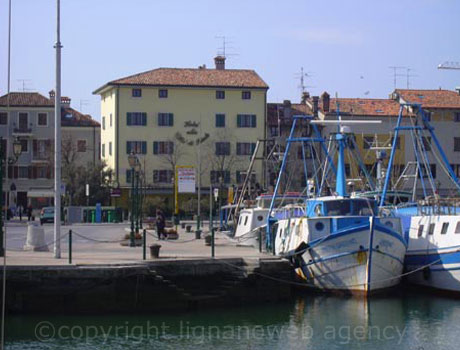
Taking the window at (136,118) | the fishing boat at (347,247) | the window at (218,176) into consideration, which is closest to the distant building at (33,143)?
the window at (136,118)

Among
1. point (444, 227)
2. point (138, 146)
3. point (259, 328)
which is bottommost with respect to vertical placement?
point (259, 328)

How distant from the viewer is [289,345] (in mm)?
23516

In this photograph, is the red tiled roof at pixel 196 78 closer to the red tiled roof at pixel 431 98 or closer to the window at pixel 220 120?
the window at pixel 220 120

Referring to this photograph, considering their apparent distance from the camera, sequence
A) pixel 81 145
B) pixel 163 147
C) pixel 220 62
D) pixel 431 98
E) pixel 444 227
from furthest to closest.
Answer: pixel 81 145, pixel 220 62, pixel 431 98, pixel 163 147, pixel 444 227

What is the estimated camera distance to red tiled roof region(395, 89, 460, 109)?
86.0m

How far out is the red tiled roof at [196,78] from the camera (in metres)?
83.3

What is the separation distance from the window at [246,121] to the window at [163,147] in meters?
6.72

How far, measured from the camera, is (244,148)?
84.2 meters

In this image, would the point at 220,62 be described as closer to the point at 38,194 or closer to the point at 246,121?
the point at 246,121

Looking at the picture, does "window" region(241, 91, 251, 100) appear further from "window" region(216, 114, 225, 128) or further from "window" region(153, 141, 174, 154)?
"window" region(153, 141, 174, 154)

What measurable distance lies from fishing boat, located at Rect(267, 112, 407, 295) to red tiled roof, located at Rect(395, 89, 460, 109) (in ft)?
180

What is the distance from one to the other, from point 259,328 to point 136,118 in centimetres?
5882

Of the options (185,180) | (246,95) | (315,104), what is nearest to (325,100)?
(315,104)

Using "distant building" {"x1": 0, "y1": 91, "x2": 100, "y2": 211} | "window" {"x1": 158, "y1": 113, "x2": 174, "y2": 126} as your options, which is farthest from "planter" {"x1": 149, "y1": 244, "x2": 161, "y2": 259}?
"distant building" {"x1": 0, "y1": 91, "x2": 100, "y2": 211}
